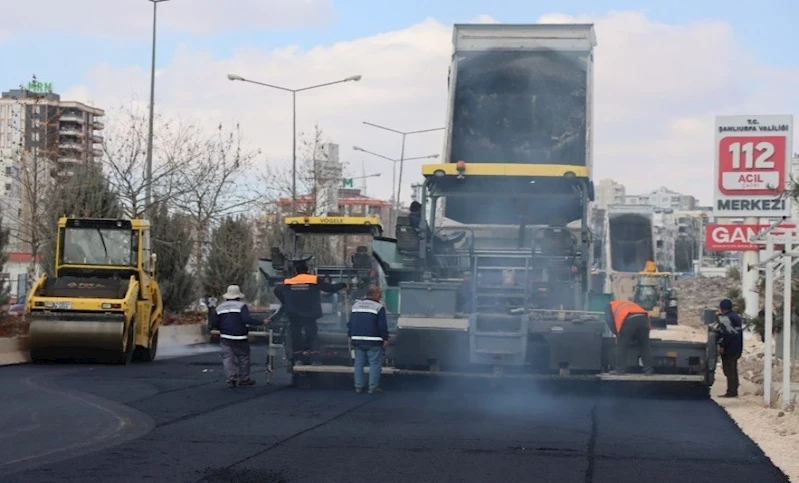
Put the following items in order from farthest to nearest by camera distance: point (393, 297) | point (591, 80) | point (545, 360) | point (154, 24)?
point (154, 24), point (393, 297), point (591, 80), point (545, 360)

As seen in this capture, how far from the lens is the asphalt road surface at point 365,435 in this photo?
10.6 meters

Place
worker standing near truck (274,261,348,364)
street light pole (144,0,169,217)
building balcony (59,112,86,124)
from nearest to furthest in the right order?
worker standing near truck (274,261,348,364) < street light pole (144,0,169,217) < building balcony (59,112,86,124)

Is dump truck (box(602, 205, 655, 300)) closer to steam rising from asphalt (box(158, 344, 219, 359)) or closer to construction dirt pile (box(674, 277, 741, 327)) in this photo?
construction dirt pile (box(674, 277, 741, 327))

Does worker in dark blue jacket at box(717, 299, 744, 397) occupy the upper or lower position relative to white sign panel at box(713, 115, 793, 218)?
lower

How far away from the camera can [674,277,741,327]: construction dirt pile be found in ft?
209

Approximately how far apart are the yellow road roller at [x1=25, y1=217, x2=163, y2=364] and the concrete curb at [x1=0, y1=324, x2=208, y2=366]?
644 mm

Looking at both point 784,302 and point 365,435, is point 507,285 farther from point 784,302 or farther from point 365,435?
point 365,435

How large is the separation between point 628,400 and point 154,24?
2079 centimetres

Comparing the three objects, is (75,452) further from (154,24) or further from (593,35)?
(154,24)

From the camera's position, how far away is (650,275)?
161 feet

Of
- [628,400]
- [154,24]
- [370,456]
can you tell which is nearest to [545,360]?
[628,400]

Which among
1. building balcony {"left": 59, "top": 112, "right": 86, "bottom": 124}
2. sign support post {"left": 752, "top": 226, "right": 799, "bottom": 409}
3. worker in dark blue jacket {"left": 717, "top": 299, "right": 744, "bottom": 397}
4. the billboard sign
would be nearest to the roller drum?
worker in dark blue jacket {"left": 717, "top": 299, "right": 744, "bottom": 397}

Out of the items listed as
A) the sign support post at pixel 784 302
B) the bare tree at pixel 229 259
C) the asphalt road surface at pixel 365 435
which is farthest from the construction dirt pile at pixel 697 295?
the asphalt road surface at pixel 365 435

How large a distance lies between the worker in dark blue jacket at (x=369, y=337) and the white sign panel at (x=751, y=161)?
7422 millimetres
